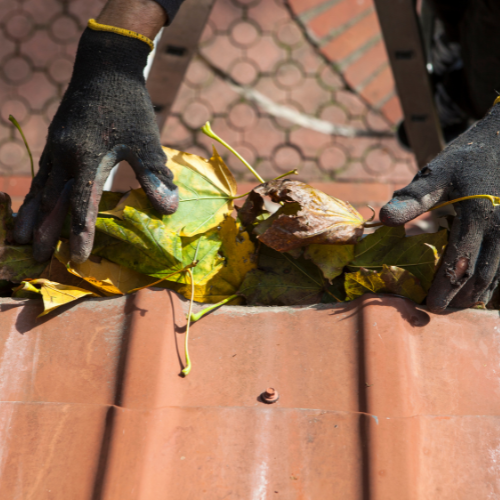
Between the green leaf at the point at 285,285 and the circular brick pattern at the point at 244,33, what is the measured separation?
3.33 metres

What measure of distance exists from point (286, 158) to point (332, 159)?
1.11ft

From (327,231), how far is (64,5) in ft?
12.7

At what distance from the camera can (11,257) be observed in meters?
0.97

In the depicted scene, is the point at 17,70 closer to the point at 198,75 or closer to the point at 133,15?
the point at 198,75

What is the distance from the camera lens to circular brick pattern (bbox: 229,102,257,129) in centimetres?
372

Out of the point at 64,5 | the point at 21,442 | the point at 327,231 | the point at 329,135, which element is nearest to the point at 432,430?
the point at 327,231

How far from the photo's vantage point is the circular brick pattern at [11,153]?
3.56 meters

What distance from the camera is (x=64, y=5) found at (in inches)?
155

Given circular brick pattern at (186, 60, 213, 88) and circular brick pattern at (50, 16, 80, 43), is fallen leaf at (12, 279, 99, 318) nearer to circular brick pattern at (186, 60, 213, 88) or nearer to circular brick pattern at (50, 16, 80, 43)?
circular brick pattern at (186, 60, 213, 88)

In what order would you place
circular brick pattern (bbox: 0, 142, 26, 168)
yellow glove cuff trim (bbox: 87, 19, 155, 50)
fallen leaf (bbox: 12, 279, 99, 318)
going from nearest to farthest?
fallen leaf (bbox: 12, 279, 99, 318) < yellow glove cuff trim (bbox: 87, 19, 155, 50) < circular brick pattern (bbox: 0, 142, 26, 168)

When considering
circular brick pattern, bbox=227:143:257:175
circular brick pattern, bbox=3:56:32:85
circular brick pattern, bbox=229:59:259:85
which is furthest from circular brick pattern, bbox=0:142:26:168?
circular brick pattern, bbox=229:59:259:85

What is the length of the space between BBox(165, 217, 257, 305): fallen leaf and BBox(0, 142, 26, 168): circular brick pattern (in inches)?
121

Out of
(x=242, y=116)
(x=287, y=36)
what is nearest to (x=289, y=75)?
(x=287, y=36)

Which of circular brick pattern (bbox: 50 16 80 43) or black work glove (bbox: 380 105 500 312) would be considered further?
circular brick pattern (bbox: 50 16 80 43)
